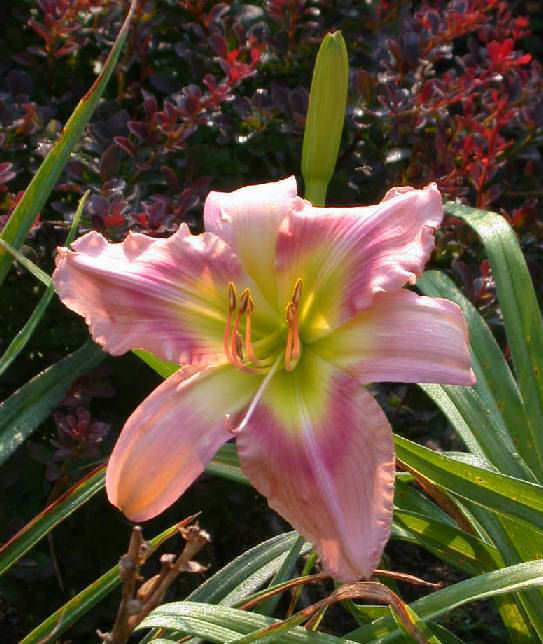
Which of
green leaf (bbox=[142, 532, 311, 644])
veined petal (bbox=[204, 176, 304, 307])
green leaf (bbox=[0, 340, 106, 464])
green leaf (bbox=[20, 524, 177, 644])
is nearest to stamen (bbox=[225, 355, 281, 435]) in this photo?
veined petal (bbox=[204, 176, 304, 307])

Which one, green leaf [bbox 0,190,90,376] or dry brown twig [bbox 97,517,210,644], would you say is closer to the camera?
dry brown twig [bbox 97,517,210,644]

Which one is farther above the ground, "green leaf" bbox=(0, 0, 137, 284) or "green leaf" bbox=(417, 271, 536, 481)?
"green leaf" bbox=(0, 0, 137, 284)

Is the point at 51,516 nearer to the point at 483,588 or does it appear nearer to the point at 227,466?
the point at 227,466

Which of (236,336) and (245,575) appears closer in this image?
(236,336)

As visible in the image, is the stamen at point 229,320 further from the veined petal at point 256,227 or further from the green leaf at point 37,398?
the green leaf at point 37,398

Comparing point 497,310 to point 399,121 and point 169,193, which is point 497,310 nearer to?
point 399,121

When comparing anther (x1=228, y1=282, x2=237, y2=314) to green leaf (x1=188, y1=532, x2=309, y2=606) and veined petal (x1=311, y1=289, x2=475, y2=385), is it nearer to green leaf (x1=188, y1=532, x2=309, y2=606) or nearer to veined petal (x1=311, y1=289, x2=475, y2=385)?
veined petal (x1=311, y1=289, x2=475, y2=385)

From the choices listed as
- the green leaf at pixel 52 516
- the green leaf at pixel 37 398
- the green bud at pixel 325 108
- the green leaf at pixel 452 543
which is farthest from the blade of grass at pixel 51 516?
the green bud at pixel 325 108

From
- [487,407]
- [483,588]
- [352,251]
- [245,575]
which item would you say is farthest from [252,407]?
[487,407]
